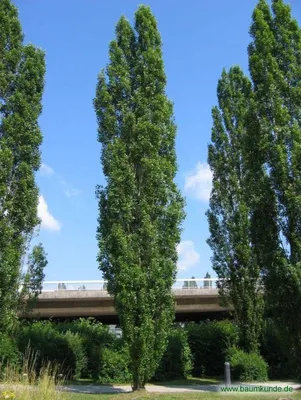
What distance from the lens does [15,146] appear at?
18703 millimetres

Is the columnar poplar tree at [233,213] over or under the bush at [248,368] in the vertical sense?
over

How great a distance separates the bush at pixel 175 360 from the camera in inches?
798

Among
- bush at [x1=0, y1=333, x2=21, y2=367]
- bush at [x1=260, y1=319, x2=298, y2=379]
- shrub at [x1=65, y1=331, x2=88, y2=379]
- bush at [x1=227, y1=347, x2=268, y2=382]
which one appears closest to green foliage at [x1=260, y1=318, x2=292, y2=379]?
bush at [x1=260, y1=319, x2=298, y2=379]

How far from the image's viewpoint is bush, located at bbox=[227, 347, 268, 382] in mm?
19578

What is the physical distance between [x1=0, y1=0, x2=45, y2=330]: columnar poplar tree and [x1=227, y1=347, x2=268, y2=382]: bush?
8832mm

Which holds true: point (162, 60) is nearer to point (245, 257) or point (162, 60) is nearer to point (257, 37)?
point (257, 37)

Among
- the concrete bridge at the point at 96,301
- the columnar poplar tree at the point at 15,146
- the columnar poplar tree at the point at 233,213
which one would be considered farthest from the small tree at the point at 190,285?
the columnar poplar tree at the point at 15,146

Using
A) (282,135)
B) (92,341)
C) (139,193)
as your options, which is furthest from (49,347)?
(282,135)

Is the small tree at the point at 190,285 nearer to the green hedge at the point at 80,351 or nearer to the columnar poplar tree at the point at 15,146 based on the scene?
the green hedge at the point at 80,351

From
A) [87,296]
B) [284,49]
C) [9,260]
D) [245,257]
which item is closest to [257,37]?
[284,49]

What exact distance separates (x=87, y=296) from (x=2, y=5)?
21.7 metres

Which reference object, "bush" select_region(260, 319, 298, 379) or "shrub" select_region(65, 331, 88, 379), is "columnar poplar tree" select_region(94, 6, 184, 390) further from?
"bush" select_region(260, 319, 298, 379)

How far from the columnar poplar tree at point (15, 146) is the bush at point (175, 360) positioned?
647 centimetres

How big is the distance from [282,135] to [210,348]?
1035 centimetres
